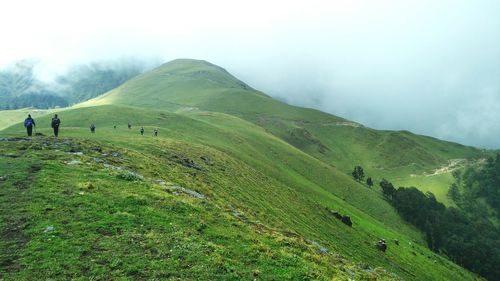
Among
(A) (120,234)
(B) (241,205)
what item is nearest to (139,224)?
(A) (120,234)

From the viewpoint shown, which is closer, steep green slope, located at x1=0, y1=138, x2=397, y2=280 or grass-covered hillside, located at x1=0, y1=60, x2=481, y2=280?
steep green slope, located at x1=0, y1=138, x2=397, y2=280

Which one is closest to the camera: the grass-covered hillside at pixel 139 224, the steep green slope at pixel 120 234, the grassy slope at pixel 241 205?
the steep green slope at pixel 120 234

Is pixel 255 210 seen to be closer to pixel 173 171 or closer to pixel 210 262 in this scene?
pixel 173 171

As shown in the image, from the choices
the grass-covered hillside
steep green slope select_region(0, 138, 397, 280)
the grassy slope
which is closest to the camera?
steep green slope select_region(0, 138, 397, 280)

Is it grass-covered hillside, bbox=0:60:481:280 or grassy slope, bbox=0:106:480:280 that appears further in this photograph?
grassy slope, bbox=0:106:480:280

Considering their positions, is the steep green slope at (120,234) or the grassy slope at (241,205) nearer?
the steep green slope at (120,234)

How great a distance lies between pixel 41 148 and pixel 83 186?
1347 centimetres

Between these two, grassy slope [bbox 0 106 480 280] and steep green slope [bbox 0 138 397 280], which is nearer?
steep green slope [bbox 0 138 397 280]

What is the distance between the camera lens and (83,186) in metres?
27.2

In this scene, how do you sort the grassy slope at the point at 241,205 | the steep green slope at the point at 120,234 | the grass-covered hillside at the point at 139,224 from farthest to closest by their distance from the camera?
the grassy slope at the point at 241,205, the grass-covered hillside at the point at 139,224, the steep green slope at the point at 120,234

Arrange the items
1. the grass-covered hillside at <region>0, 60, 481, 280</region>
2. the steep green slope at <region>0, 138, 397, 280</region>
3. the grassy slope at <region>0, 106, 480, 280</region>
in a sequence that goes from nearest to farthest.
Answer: the steep green slope at <region>0, 138, 397, 280</region> → the grass-covered hillside at <region>0, 60, 481, 280</region> → the grassy slope at <region>0, 106, 480, 280</region>

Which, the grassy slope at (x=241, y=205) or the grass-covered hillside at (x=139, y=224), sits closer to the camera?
the grass-covered hillside at (x=139, y=224)

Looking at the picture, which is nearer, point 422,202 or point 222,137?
point 222,137

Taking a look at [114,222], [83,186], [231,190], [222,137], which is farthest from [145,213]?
[222,137]
